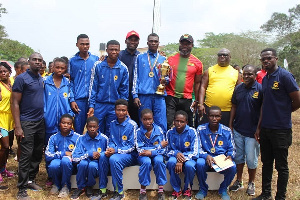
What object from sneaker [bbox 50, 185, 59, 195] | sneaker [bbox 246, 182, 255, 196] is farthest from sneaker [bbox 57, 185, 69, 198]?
sneaker [bbox 246, 182, 255, 196]

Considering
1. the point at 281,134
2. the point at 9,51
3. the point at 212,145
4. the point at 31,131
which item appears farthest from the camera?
the point at 9,51

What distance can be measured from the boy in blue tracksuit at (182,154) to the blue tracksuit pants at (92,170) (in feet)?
3.45

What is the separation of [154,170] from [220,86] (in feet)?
6.26

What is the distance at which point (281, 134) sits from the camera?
4.05 m

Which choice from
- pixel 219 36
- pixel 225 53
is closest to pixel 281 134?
pixel 225 53

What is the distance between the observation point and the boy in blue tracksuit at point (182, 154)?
4586mm

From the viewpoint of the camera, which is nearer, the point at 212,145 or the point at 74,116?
the point at 212,145

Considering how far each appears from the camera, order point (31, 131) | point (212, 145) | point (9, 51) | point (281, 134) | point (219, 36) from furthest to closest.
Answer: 1. point (219, 36)
2. point (9, 51)
3. point (212, 145)
4. point (31, 131)
5. point (281, 134)

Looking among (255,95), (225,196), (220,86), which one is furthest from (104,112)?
(255,95)

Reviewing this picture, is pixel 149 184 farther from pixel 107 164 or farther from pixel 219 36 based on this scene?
pixel 219 36

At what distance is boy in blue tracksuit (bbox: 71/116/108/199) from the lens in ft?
15.2

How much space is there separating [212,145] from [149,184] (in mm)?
1259

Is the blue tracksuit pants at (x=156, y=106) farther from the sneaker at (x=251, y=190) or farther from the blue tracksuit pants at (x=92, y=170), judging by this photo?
the sneaker at (x=251, y=190)

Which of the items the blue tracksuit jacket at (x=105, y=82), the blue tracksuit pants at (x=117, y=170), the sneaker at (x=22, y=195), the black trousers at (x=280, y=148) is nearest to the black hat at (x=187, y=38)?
the blue tracksuit jacket at (x=105, y=82)
